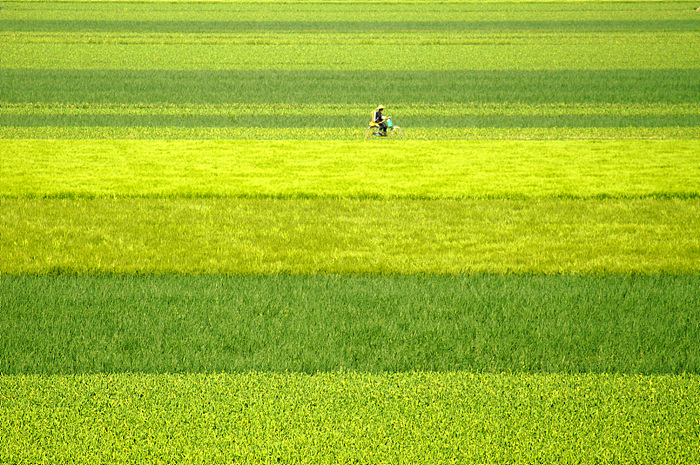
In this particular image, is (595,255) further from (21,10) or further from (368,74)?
(21,10)

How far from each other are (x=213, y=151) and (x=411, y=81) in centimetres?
1967

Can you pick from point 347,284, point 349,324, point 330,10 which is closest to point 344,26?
point 330,10

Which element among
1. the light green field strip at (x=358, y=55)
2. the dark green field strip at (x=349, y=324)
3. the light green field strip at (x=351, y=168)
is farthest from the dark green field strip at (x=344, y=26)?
the dark green field strip at (x=349, y=324)

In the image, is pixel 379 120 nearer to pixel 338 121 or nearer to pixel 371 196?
pixel 338 121

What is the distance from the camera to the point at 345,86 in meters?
37.9

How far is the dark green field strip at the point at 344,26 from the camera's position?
66562mm

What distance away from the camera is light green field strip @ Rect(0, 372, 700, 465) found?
264 inches

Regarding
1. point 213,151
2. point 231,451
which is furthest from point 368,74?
point 231,451

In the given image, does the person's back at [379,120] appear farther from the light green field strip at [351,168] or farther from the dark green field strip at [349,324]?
the dark green field strip at [349,324]

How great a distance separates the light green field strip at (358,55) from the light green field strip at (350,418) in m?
38.0

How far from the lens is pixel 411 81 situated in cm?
3947

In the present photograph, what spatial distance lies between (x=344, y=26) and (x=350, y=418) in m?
66.8

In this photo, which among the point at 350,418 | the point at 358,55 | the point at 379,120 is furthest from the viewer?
the point at 358,55

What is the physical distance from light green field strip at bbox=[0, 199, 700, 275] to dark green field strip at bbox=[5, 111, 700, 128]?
11.8 metres
